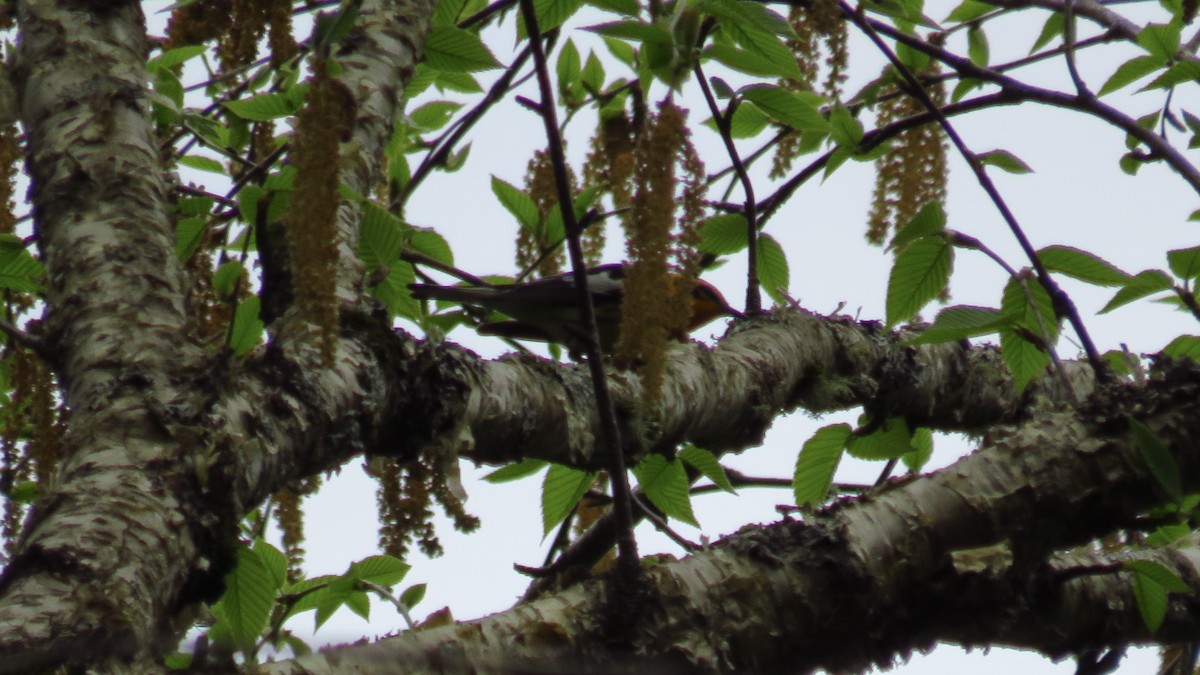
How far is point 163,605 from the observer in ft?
5.37

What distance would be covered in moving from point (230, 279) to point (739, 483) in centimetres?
161

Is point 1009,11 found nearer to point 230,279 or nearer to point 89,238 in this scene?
point 230,279

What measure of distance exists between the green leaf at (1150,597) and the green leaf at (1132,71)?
4.75 ft

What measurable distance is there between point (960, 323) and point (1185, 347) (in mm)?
662

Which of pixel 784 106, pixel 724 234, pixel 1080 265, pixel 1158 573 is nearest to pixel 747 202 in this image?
pixel 724 234

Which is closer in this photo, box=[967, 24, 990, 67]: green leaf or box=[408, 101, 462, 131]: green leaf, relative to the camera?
box=[967, 24, 990, 67]: green leaf

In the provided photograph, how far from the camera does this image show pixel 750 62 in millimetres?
2258

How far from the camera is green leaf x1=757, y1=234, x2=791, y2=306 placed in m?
3.54

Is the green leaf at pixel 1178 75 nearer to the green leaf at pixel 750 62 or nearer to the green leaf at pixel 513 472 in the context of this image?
the green leaf at pixel 750 62

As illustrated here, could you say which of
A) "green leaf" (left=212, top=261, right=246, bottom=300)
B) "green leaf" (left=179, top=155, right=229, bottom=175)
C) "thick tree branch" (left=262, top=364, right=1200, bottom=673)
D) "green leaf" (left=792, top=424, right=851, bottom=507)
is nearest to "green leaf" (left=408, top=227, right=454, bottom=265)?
"green leaf" (left=212, top=261, right=246, bottom=300)

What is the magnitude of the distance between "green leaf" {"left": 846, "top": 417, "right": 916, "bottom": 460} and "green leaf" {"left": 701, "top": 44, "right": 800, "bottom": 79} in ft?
3.32

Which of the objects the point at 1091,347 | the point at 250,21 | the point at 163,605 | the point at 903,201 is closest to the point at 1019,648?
the point at 1091,347

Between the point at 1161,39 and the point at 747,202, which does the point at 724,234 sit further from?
the point at 1161,39

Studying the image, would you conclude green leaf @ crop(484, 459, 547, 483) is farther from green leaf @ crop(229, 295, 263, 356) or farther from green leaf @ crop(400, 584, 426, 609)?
green leaf @ crop(229, 295, 263, 356)
